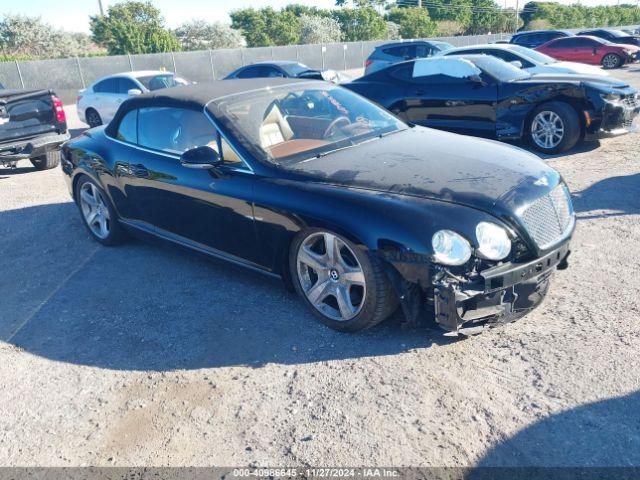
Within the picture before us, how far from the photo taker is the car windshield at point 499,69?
330 inches

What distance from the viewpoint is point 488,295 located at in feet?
10.5

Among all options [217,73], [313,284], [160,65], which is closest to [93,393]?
[313,284]

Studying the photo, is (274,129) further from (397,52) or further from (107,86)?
(397,52)

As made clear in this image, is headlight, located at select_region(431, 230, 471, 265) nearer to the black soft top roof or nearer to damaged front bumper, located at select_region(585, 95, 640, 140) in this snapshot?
the black soft top roof

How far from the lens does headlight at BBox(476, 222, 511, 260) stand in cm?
318

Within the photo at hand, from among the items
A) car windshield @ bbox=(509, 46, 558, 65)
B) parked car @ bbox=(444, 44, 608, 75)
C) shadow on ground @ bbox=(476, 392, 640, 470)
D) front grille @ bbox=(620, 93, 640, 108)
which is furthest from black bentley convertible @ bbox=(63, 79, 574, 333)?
car windshield @ bbox=(509, 46, 558, 65)

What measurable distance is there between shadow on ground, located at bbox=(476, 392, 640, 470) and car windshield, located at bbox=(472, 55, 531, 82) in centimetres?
→ 648

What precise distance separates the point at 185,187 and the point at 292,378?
A: 1899mm

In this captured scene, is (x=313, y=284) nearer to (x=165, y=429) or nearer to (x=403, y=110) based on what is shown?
(x=165, y=429)

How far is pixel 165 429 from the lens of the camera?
2.96 m

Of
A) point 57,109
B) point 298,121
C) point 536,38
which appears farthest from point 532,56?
point 536,38

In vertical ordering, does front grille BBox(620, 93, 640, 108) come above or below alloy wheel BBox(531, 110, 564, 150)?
above

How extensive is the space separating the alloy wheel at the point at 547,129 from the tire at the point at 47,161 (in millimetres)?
7635

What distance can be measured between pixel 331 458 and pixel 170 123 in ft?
10.6
